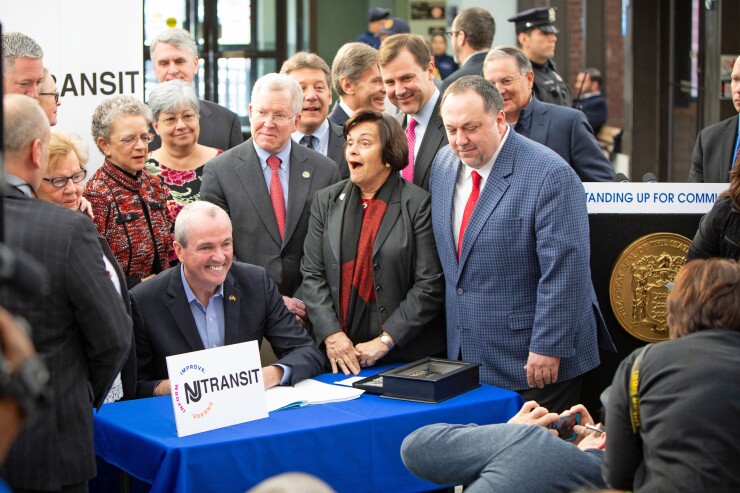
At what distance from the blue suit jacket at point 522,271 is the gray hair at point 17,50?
1820 mm

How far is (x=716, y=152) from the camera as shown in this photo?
5.54m

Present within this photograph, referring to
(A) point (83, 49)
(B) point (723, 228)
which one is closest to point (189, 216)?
(A) point (83, 49)

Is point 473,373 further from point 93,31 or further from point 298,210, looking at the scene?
point 93,31

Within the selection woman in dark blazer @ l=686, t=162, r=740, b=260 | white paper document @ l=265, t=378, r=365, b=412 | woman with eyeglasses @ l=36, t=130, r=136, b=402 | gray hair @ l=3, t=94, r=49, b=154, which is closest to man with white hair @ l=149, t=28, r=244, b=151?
woman with eyeglasses @ l=36, t=130, r=136, b=402

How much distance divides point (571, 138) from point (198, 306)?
225 cm

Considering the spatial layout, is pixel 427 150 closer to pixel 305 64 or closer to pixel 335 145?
pixel 335 145

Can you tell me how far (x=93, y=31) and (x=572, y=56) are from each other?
352 inches

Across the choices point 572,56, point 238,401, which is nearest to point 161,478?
point 238,401

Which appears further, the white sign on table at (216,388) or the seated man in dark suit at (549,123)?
the seated man in dark suit at (549,123)

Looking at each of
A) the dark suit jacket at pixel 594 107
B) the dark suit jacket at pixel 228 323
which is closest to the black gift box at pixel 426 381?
the dark suit jacket at pixel 228 323

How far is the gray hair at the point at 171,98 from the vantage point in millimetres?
5105

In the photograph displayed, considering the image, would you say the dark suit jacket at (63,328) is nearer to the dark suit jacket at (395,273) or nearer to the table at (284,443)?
the table at (284,443)

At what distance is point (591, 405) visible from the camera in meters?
5.02

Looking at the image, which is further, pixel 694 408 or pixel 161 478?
pixel 161 478
